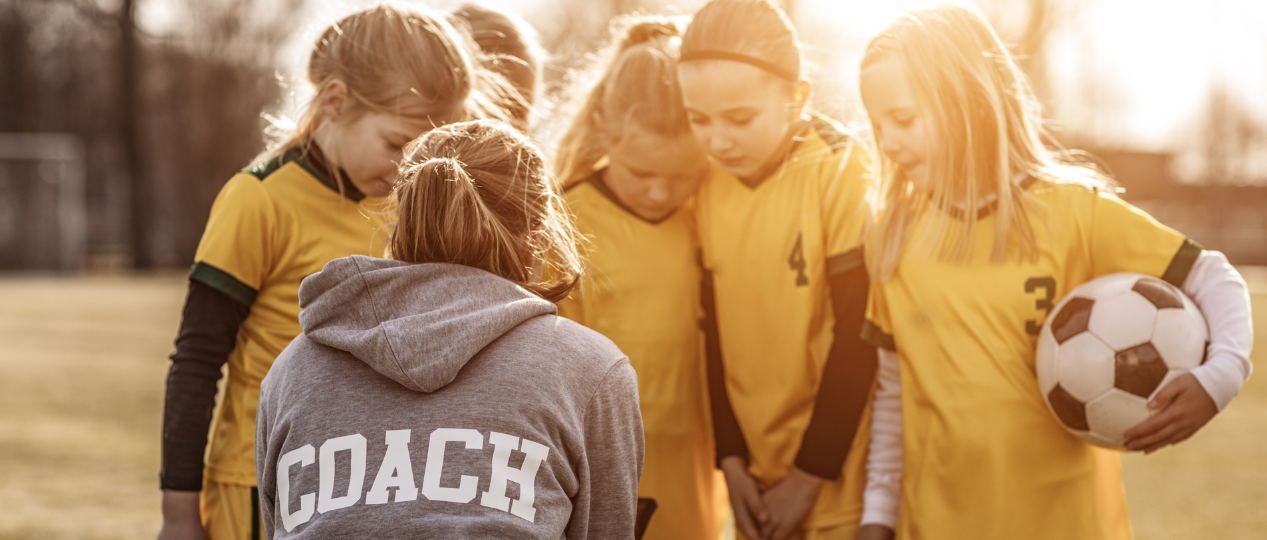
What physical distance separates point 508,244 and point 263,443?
0.55 metres

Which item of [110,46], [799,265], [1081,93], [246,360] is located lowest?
[110,46]

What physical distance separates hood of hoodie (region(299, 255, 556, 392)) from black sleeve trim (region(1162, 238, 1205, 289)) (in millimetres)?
1417

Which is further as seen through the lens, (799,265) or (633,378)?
(799,265)

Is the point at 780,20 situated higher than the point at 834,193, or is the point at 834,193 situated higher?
the point at 780,20

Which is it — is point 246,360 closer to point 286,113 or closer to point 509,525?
point 286,113

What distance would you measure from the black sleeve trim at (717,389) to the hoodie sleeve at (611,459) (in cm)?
83

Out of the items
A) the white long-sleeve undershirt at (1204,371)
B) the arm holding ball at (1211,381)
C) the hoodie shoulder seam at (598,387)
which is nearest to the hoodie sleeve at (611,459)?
the hoodie shoulder seam at (598,387)

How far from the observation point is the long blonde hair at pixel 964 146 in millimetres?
2213

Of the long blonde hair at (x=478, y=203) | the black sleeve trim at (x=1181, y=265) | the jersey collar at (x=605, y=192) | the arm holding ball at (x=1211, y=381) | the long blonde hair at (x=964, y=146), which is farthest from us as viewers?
the jersey collar at (x=605, y=192)

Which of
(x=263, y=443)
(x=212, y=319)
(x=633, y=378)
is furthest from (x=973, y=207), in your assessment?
(x=212, y=319)

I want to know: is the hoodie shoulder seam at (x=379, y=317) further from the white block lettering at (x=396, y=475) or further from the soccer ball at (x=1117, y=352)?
the soccer ball at (x=1117, y=352)

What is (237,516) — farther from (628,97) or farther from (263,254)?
(628,97)

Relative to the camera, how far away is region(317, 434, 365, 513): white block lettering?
144cm

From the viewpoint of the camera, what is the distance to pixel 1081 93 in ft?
106
